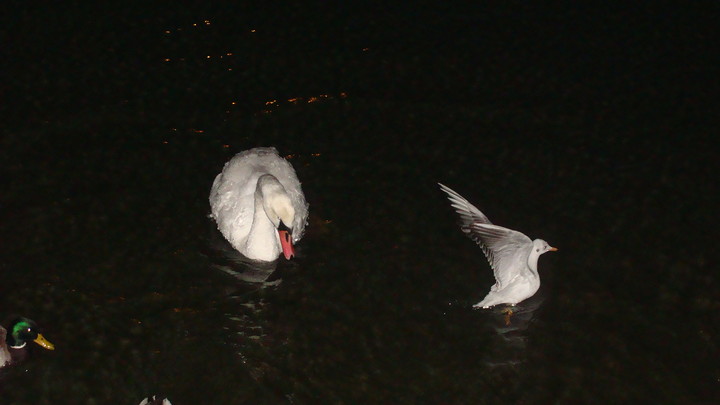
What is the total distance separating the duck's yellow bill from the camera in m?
8.31

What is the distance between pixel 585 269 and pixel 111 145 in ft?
19.7

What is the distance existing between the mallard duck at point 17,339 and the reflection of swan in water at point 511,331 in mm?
4350

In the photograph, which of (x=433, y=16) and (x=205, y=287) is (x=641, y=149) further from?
→ (x=205, y=287)

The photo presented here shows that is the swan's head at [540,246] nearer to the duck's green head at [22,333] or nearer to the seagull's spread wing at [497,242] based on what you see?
the seagull's spread wing at [497,242]

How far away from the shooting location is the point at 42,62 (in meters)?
12.5

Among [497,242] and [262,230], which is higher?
[497,242]

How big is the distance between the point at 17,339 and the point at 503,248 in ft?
15.9

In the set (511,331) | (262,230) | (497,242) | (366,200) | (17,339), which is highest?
(497,242)

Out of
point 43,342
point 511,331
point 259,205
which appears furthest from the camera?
point 259,205

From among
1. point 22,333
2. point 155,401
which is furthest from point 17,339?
point 155,401

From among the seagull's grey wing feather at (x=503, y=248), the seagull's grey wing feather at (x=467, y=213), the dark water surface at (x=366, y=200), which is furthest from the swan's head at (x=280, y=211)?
the seagull's grey wing feather at (x=503, y=248)

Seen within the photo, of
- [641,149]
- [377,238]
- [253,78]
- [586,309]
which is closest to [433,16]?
[253,78]

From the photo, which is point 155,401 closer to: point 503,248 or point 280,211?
point 280,211

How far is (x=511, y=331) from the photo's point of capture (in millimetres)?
8828
